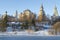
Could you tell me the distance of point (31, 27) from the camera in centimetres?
5369

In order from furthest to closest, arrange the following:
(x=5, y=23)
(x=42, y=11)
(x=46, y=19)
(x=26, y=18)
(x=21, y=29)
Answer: (x=42, y=11)
(x=46, y=19)
(x=26, y=18)
(x=5, y=23)
(x=21, y=29)

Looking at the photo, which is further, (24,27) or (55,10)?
(55,10)

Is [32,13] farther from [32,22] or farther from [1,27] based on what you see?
[1,27]

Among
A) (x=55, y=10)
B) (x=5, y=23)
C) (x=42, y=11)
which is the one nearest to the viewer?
(x=5, y=23)

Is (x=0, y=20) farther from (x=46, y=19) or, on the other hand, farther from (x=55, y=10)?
(x=55, y=10)

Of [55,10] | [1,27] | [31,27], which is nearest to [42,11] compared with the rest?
[55,10]

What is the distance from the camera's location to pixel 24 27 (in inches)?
2036

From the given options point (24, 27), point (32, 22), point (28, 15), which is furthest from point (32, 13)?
point (24, 27)

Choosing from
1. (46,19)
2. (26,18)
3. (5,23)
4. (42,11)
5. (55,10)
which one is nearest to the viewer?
(5,23)

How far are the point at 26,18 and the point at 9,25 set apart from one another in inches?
187

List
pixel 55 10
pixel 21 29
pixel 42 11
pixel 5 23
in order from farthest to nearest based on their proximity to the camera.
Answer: pixel 55 10, pixel 42 11, pixel 5 23, pixel 21 29

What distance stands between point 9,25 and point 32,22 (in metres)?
5.51

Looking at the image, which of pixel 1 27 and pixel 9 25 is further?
pixel 9 25

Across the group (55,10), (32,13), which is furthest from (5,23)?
(55,10)
